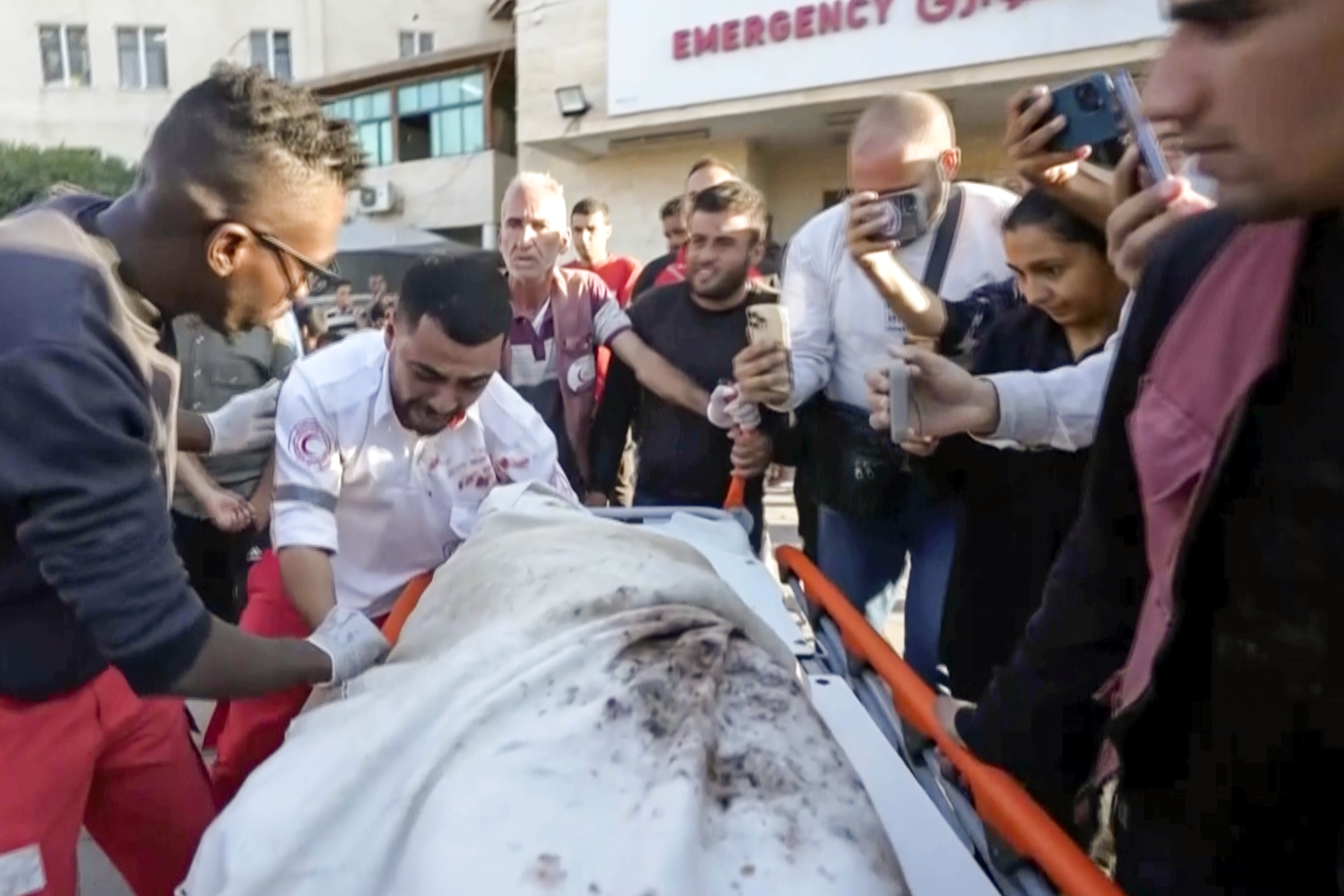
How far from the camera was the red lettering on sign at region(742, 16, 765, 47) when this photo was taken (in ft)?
41.5

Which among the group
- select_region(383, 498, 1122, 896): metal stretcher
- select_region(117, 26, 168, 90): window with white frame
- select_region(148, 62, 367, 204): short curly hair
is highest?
select_region(117, 26, 168, 90): window with white frame

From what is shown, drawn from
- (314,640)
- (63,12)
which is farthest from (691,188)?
(63,12)

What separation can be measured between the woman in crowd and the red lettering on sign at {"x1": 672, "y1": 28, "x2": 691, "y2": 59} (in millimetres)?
11571

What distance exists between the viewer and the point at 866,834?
1246mm

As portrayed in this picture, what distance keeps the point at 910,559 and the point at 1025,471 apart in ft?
A: 2.80

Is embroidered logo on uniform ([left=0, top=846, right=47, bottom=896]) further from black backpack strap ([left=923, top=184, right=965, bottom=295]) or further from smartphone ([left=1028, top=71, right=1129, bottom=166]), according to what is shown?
black backpack strap ([left=923, top=184, right=965, bottom=295])

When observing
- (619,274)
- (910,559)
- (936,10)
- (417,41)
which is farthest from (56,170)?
(910,559)

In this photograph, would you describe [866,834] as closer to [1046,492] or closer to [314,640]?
[314,640]

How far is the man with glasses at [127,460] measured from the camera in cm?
141

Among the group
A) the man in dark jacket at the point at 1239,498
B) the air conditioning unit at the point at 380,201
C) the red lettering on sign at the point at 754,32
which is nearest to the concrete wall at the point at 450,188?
the air conditioning unit at the point at 380,201

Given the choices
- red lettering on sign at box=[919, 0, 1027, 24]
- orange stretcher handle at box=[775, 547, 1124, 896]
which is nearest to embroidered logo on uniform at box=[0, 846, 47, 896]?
orange stretcher handle at box=[775, 547, 1124, 896]

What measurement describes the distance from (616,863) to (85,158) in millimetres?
25155

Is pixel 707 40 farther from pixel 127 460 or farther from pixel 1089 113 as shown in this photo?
pixel 127 460

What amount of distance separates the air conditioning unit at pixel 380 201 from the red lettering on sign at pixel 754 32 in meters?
8.86
